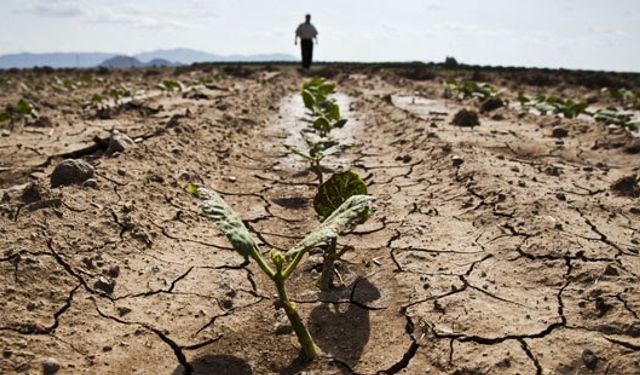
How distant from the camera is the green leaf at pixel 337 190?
2.73 m

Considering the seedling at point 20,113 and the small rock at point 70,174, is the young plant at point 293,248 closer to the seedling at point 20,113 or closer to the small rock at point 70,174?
the small rock at point 70,174

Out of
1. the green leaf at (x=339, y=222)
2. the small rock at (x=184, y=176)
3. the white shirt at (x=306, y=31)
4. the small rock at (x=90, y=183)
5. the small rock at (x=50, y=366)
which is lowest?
the small rock at (x=50, y=366)

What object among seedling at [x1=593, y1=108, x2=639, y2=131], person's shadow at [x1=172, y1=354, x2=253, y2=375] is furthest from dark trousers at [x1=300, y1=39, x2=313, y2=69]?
person's shadow at [x1=172, y1=354, x2=253, y2=375]

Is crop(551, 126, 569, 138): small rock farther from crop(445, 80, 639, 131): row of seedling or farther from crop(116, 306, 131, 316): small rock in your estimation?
crop(116, 306, 131, 316): small rock

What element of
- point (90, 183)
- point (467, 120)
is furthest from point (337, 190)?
point (467, 120)

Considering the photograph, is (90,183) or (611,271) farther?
(90,183)

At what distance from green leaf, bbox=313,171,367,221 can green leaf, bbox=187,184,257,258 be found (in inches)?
30.6

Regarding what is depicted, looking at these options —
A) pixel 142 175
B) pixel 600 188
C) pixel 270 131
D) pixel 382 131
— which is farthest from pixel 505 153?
pixel 142 175

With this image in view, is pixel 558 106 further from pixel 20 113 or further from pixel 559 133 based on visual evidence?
pixel 20 113

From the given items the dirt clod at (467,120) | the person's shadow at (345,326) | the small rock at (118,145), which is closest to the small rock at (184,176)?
the small rock at (118,145)

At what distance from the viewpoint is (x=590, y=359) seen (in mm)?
2002

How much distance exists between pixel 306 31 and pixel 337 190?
50.1 ft

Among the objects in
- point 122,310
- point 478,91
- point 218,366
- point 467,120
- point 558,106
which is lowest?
point 218,366

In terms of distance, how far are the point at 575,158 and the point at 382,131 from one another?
2.48m
